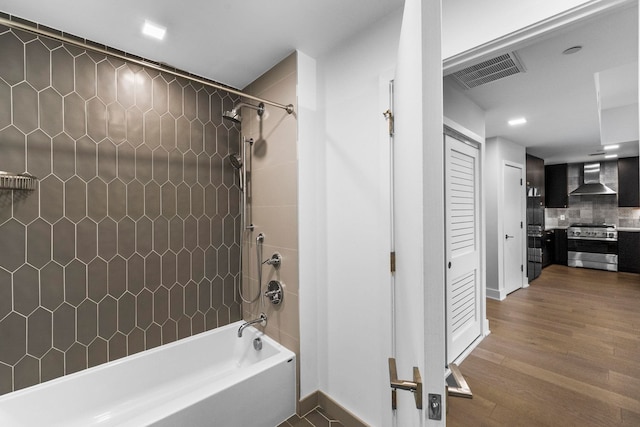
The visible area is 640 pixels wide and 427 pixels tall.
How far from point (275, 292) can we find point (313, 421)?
2.75 ft

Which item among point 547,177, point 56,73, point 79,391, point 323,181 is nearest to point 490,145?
point 323,181

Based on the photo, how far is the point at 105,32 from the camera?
5.26ft

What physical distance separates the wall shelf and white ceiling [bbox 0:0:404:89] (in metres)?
0.86

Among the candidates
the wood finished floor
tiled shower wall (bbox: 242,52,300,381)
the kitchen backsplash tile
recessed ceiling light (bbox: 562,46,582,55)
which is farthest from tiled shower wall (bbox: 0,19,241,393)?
the kitchen backsplash tile

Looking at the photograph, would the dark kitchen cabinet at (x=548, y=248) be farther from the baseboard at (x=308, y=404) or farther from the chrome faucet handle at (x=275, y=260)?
the chrome faucet handle at (x=275, y=260)

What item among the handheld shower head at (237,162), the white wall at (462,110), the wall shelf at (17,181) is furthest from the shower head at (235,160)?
the white wall at (462,110)

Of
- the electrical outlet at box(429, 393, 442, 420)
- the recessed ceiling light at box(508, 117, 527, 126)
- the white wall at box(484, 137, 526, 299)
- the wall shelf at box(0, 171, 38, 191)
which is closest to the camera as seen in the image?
the electrical outlet at box(429, 393, 442, 420)

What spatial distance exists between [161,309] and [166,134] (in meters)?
1.24

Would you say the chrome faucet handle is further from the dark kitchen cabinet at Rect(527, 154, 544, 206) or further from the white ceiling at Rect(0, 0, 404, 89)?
the dark kitchen cabinet at Rect(527, 154, 544, 206)

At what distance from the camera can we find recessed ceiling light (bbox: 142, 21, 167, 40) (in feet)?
5.07

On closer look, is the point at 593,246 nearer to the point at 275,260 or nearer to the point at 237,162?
the point at 275,260

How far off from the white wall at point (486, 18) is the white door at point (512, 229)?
11.4ft

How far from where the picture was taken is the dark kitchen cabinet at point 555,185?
6152 mm

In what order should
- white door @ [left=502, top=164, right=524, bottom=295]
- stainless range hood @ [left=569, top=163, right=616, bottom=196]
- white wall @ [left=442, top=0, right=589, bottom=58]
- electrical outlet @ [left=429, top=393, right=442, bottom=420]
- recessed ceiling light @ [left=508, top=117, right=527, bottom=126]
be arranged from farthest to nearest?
stainless range hood @ [left=569, top=163, right=616, bottom=196]
white door @ [left=502, top=164, right=524, bottom=295]
recessed ceiling light @ [left=508, top=117, right=527, bottom=126]
white wall @ [left=442, top=0, right=589, bottom=58]
electrical outlet @ [left=429, top=393, right=442, bottom=420]
